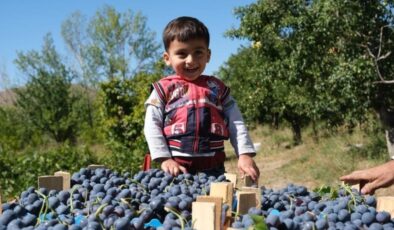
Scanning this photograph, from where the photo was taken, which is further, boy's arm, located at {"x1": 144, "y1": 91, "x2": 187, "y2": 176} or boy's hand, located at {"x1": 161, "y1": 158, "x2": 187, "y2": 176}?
boy's arm, located at {"x1": 144, "y1": 91, "x2": 187, "y2": 176}

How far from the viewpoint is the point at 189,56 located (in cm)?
254

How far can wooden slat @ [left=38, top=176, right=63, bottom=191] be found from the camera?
1.82 m

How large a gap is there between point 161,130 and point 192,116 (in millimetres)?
171

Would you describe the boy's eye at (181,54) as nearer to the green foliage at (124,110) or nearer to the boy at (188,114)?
the boy at (188,114)

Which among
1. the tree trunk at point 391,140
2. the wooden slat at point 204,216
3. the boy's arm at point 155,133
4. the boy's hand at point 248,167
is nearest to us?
the wooden slat at point 204,216

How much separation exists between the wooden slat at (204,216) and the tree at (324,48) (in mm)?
7913

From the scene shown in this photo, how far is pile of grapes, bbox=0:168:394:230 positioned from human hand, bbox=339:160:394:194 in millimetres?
195

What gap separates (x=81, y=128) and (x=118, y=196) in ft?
72.3

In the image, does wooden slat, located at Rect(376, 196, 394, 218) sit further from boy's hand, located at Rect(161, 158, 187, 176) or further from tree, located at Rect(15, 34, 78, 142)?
tree, located at Rect(15, 34, 78, 142)

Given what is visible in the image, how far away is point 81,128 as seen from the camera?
2308cm

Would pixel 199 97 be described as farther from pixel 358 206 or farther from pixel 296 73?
pixel 296 73

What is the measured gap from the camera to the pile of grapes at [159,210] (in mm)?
1337

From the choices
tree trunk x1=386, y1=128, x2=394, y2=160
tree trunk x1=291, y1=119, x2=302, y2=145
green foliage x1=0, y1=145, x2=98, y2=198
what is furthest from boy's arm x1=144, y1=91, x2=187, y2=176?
tree trunk x1=291, y1=119, x2=302, y2=145

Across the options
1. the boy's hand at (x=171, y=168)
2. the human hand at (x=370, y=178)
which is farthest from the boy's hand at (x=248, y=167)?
the human hand at (x=370, y=178)
